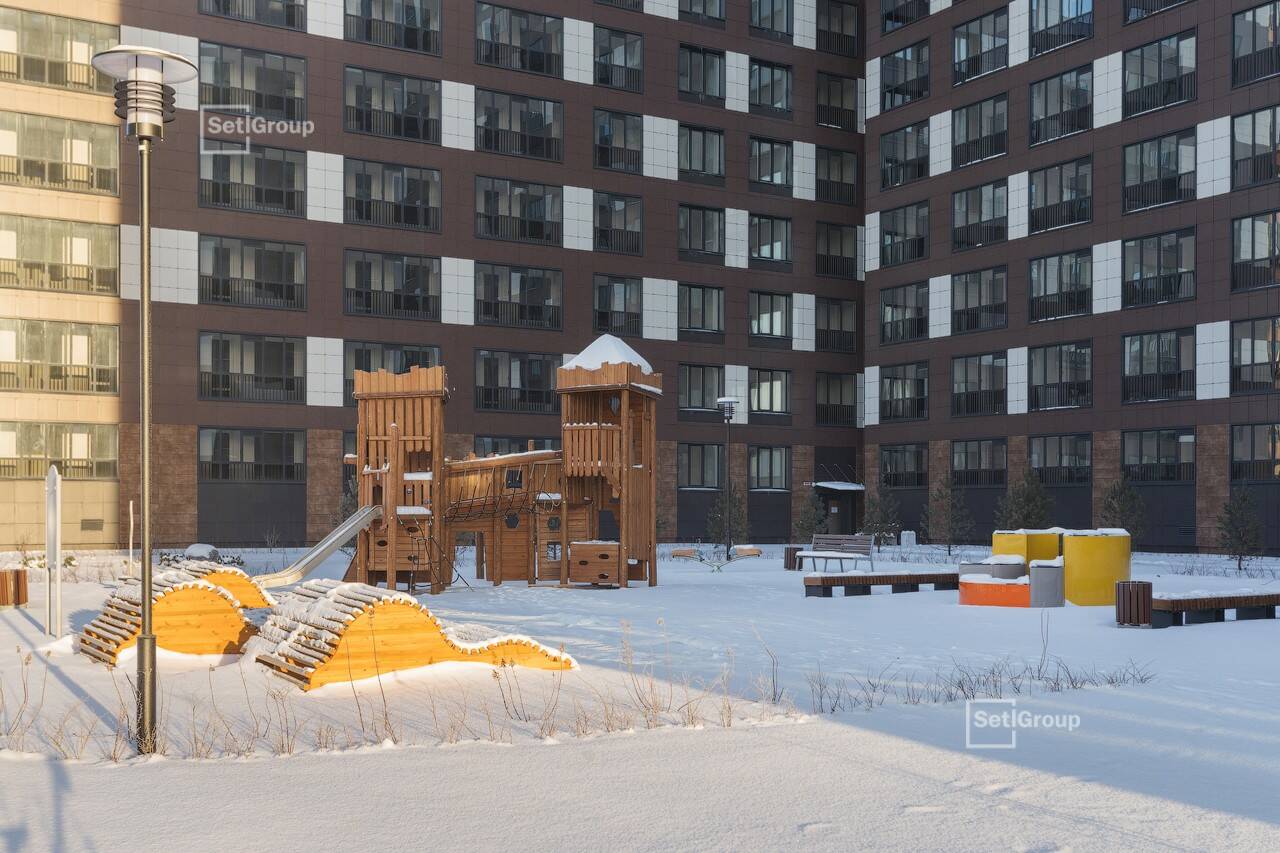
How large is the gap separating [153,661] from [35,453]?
3860 cm

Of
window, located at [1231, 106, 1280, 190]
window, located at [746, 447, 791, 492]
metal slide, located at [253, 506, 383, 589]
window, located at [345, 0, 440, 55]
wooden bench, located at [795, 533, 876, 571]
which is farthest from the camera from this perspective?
window, located at [746, 447, 791, 492]

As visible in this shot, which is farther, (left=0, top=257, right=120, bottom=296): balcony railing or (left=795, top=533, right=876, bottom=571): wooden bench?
(left=0, top=257, right=120, bottom=296): balcony railing

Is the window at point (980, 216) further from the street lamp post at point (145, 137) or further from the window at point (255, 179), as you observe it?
the street lamp post at point (145, 137)

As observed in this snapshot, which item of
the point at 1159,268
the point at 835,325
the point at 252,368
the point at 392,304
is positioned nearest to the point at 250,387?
the point at 252,368

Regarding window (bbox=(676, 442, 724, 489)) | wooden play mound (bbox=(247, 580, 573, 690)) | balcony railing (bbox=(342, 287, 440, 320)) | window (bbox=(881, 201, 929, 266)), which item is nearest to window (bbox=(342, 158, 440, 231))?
balcony railing (bbox=(342, 287, 440, 320))

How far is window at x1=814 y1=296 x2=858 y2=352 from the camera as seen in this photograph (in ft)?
195

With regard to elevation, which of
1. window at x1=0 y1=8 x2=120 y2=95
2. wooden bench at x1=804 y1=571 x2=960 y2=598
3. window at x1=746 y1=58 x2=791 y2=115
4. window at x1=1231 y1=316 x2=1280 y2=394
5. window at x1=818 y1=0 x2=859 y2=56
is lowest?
wooden bench at x1=804 y1=571 x2=960 y2=598

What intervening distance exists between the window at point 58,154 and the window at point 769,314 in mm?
28028

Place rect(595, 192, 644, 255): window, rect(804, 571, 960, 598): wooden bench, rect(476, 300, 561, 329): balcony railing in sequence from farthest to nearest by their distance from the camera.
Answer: rect(595, 192, 644, 255): window
rect(476, 300, 561, 329): balcony railing
rect(804, 571, 960, 598): wooden bench

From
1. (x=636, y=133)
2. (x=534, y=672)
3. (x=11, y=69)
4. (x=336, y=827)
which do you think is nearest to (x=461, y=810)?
(x=336, y=827)

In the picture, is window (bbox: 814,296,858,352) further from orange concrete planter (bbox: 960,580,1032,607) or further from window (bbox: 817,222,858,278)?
orange concrete planter (bbox: 960,580,1032,607)

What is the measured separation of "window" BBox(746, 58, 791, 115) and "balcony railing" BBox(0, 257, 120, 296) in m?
29.8

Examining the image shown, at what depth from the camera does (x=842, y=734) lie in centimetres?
988

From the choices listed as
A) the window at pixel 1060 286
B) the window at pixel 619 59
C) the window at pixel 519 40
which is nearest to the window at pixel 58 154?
the window at pixel 519 40
